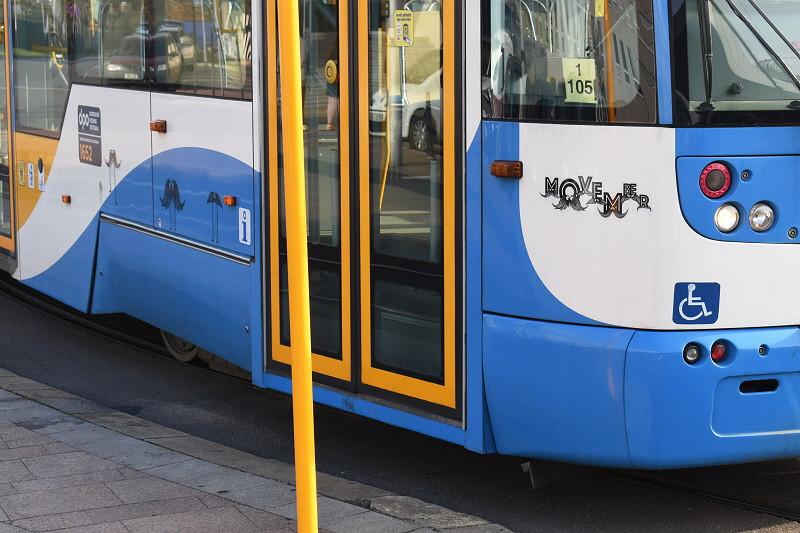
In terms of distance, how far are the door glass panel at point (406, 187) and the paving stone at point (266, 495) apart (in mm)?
707

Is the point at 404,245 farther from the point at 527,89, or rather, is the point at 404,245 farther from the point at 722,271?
the point at 722,271

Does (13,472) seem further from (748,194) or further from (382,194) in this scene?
(748,194)

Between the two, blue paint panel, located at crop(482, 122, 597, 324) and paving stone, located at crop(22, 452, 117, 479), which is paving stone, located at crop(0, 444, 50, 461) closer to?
paving stone, located at crop(22, 452, 117, 479)

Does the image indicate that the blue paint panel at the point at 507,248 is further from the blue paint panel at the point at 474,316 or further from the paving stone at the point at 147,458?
the paving stone at the point at 147,458

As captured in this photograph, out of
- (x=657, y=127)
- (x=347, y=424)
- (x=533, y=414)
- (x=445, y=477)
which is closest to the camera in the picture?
(x=657, y=127)

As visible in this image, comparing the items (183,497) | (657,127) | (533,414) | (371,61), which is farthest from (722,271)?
(183,497)

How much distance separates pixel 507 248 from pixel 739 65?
1.13 metres

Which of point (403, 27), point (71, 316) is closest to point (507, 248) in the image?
point (403, 27)

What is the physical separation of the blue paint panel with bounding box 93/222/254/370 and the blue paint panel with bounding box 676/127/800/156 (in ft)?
8.73

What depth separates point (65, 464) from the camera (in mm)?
6195

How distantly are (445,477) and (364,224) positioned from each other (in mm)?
1364

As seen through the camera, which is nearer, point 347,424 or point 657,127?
point 657,127

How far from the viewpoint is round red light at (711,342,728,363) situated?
16.2ft

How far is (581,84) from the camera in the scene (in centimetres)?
504
